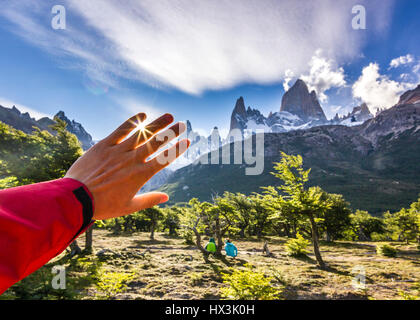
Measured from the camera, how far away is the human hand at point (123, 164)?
154 centimetres

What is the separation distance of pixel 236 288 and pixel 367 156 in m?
242

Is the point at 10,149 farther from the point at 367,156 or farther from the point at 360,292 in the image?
the point at 367,156

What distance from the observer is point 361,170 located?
153625mm

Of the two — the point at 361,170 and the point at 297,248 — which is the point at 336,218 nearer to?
the point at 297,248

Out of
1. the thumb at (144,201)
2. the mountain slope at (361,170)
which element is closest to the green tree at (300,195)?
the thumb at (144,201)

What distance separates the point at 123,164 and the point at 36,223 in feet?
2.44

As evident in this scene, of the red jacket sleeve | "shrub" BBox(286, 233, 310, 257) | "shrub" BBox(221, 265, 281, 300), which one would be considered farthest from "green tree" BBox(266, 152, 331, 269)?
the red jacket sleeve

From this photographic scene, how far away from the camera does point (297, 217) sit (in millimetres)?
11953

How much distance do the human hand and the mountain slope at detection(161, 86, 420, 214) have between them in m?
106

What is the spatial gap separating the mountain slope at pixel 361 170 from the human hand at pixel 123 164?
105600 millimetres

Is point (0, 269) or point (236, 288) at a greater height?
point (0, 269)

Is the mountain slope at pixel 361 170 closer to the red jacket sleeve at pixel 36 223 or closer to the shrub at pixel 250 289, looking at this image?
the shrub at pixel 250 289

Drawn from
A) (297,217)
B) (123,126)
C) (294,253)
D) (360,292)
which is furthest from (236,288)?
(294,253)

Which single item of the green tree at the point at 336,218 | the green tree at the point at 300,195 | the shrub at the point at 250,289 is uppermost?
the green tree at the point at 300,195
